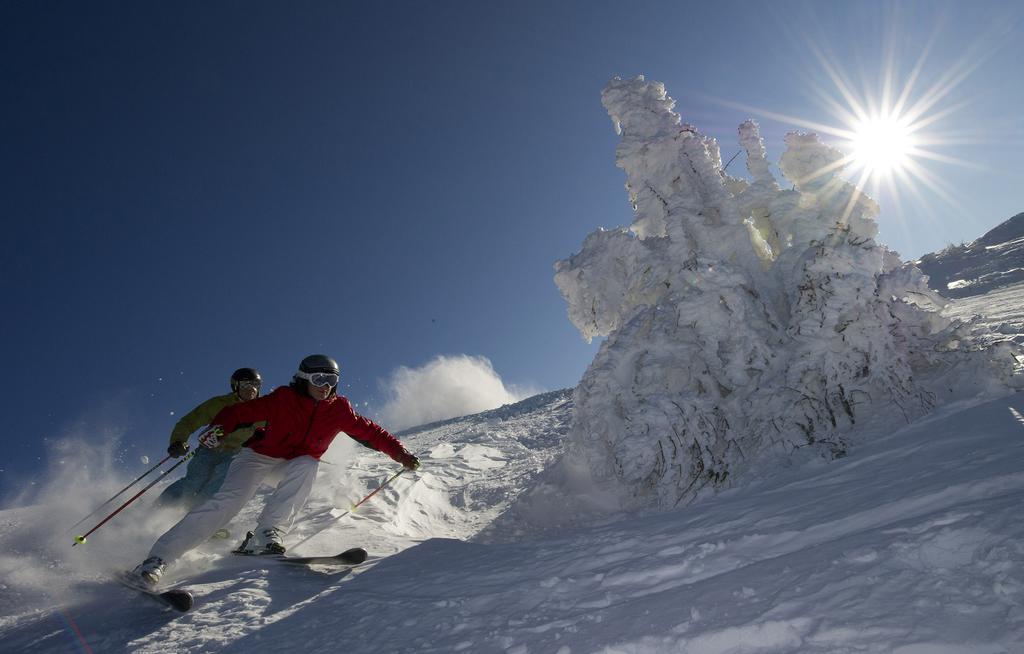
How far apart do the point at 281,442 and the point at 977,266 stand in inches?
1866

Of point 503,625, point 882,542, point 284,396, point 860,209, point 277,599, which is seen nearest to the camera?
point 882,542

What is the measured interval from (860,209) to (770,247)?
2.27 m

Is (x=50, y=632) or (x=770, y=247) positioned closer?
(x=50, y=632)

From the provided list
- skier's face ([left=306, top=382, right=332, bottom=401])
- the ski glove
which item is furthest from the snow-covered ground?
skier's face ([left=306, top=382, right=332, bottom=401])

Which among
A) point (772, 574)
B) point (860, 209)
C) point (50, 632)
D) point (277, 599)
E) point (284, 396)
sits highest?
point (860, 209)

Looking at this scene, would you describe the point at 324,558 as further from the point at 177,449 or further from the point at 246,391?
the point at 246,391

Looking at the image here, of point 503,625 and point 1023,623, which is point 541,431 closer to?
point 503,625

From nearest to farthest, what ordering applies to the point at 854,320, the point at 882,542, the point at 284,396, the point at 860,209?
the point at 882,542 → the point at 284,396 → the point at 854,320 → the point at 860,209

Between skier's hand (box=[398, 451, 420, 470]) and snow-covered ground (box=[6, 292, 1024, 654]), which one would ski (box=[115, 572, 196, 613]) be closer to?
snow-covered ground (box=[6, 292, 1024, 654])

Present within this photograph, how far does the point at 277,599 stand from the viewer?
3963mm

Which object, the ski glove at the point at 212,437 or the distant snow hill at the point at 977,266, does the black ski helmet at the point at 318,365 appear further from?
the distant snow hill at the point at 977,266

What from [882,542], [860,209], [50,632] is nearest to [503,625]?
[882,542]

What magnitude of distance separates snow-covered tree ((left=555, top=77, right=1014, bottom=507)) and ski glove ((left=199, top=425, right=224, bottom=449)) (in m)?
6.05

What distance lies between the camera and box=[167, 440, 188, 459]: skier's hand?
18.2ft
